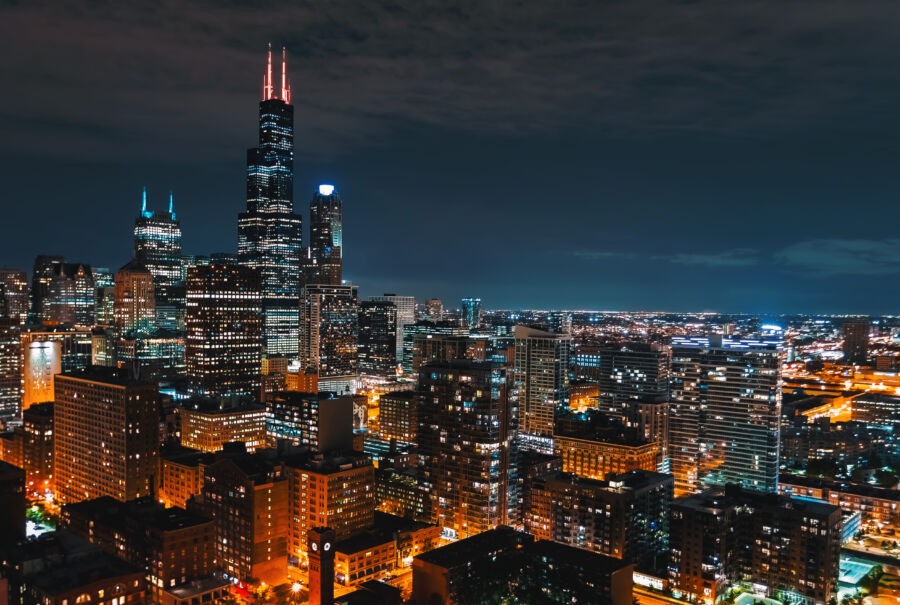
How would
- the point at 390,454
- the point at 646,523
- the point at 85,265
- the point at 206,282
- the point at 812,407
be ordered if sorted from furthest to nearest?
the point at 85,265
the point at 206,282
the point at 812,407
the point at 390,454
the point at 646,523

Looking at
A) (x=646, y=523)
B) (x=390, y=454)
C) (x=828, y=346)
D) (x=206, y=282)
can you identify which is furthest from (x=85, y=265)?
(x=828, y=346)

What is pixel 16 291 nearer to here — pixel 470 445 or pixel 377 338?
pixel 377 338

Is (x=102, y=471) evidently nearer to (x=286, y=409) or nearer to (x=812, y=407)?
(x=286, y=409)

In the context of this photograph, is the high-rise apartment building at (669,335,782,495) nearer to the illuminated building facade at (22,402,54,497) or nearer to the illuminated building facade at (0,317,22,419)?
the illuminated building facade at (22,402,54,497)

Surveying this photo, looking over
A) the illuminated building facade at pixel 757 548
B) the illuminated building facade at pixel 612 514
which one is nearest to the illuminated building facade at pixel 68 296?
the illuminated building facade at pixel 612 514

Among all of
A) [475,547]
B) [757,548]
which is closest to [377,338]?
[475,547]

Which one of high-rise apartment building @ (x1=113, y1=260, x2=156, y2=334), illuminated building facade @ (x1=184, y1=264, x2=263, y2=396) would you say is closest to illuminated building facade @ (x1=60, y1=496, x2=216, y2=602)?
illuminated building facade @ (x1=184, y1=264, x2=263, y2=396)

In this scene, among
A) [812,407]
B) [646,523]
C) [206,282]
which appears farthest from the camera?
[206,282]
